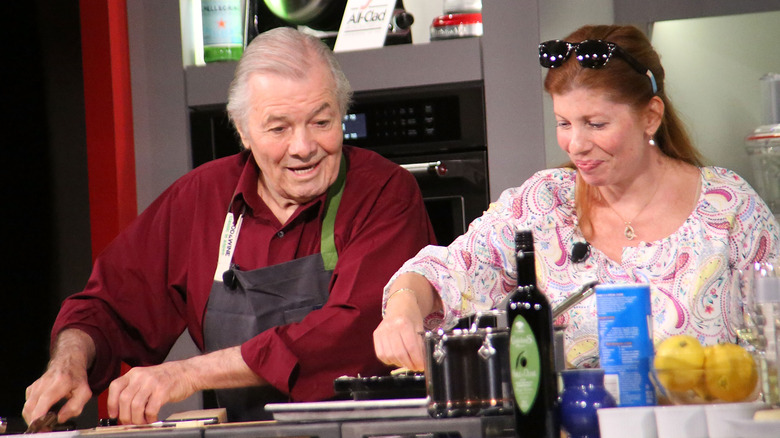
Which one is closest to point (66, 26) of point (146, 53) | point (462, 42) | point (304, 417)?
point (146, 53)

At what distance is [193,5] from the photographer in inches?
114

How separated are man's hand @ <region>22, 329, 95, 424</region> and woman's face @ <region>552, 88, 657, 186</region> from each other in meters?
1.07

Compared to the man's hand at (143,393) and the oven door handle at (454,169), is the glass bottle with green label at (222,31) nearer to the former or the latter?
the oven door handle at (454,169)

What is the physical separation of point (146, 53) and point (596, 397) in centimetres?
207

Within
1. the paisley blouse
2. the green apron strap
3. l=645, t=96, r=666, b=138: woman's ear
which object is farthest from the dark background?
l=645, t=96, r=666, b=138: woman's ear

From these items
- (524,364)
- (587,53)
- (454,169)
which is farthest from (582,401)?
(454,169)

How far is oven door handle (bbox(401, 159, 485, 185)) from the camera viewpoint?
2.63m

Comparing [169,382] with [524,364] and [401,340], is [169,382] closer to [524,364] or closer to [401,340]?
[401,340]

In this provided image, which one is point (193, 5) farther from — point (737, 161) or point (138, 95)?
point (737, 161)

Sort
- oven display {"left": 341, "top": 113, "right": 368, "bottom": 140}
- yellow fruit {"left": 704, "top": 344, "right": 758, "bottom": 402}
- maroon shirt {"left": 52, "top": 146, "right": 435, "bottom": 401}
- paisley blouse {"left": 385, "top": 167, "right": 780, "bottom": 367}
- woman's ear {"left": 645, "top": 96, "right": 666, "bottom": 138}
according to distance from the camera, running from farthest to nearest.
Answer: oven display {"left": 341, "top": 113, "right": 368, "bottom": 140}, maroon shirt {"left": 52, "top": 146, "right": 435, "bottom": 401}, woman's ear {"left": 645, "top": 96, "right": 666, "bottom": 138}, paisley blouse {"left": 385, "top": 167, "right": 780, "bottom": 367}, yellow fruit {"left": 704, "top": 344, "right": 758, "bottom": 402}

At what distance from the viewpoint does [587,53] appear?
182 cm

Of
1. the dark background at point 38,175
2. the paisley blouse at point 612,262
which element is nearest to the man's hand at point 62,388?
the paisley blouse at point 612,262

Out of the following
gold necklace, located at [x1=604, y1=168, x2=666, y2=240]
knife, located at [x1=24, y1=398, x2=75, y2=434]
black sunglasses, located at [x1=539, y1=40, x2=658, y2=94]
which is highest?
black sunglasses, located at [x1=539, y1=40, x2=658, y2=94]

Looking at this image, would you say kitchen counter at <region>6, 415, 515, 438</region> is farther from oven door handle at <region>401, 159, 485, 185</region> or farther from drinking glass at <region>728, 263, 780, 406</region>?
oven door handle at <region>401, 159, 485, 185</region>
